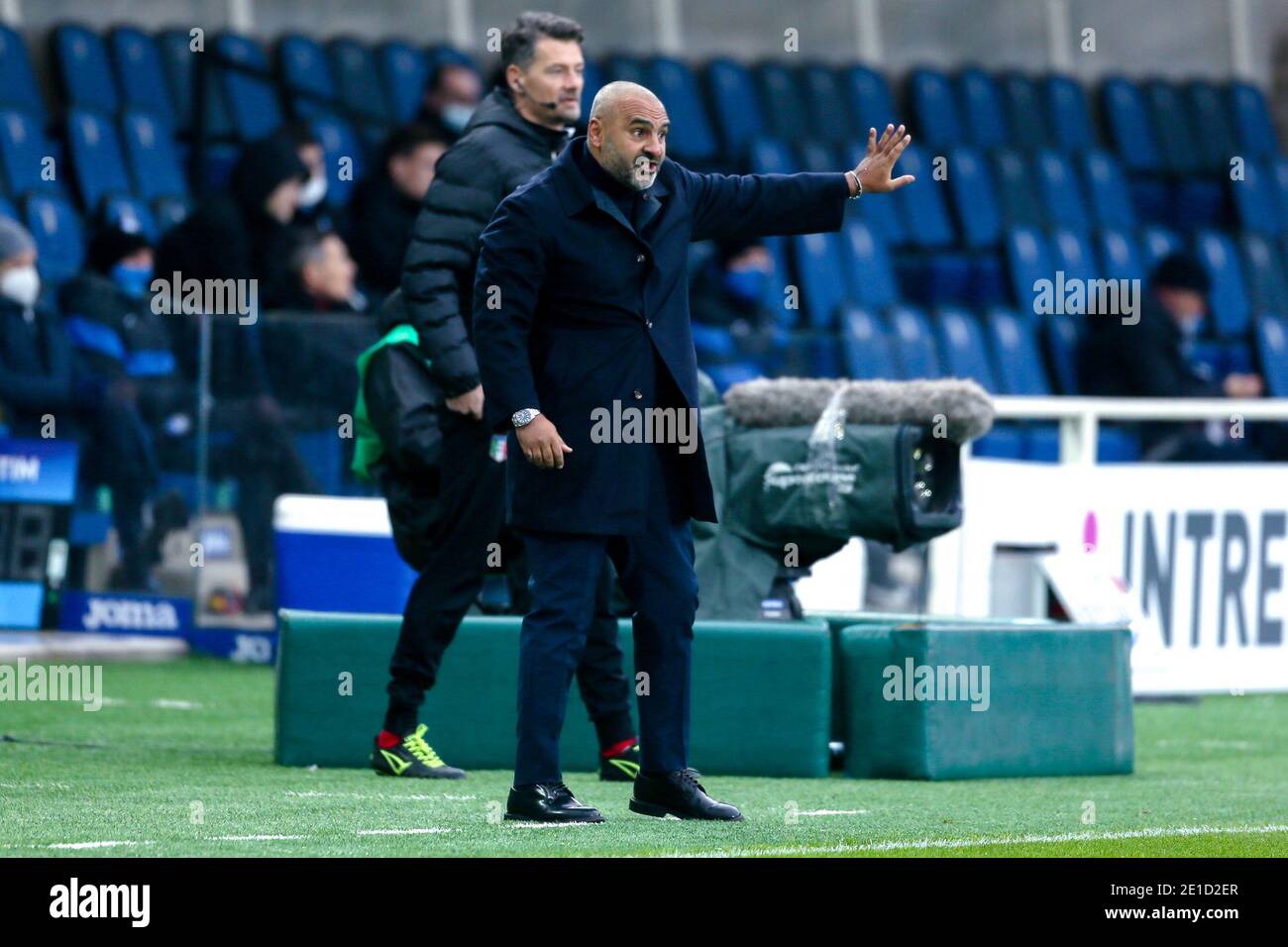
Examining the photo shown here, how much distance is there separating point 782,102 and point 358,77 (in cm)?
330

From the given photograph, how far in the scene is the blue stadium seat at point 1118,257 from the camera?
56.5 ft

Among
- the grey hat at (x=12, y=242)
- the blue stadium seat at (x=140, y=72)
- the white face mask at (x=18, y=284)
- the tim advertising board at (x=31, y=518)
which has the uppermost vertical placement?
the blue stadium seat at (x=140, y=72)

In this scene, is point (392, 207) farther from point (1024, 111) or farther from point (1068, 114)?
point (1068, 114)

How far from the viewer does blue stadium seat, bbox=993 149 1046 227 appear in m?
17.5

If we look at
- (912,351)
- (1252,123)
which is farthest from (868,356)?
(1252,123)

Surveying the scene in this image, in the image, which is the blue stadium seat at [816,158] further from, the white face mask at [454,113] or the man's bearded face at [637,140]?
the man's bearded face at [637,140]

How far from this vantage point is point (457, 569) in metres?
6.77

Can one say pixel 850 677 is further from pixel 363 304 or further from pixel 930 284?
pixel 930 284

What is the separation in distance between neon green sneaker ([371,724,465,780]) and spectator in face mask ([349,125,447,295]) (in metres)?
5.58

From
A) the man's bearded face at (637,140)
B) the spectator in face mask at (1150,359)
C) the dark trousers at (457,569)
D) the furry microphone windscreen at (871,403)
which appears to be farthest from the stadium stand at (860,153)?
the man's bearded face at (637,140)

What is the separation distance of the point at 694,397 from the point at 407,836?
1220 mm

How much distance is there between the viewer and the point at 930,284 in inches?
669

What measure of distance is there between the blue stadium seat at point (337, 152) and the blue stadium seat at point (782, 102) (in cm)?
358

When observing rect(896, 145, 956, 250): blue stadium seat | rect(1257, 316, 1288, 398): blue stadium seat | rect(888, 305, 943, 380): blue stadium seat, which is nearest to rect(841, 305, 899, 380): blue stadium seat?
rect(888, 305, 943, 380): blue stadium seat
